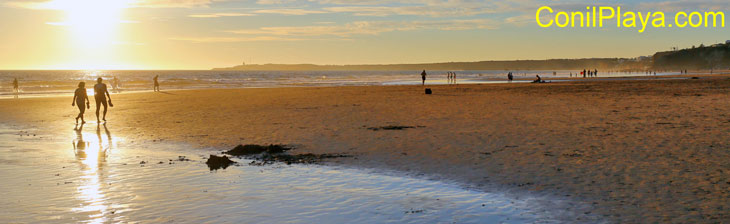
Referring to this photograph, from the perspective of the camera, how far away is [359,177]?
386 inches

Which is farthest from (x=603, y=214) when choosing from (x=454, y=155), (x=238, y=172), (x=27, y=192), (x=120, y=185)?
(x=27, y=192)

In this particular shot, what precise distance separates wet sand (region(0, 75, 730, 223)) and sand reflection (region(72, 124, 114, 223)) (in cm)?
98

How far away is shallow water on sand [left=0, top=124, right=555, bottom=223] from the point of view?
7.11m

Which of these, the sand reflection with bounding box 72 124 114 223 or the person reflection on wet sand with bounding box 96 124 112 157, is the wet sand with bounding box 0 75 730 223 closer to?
the person reflection on wet sand with bounding box 96 124 112 157

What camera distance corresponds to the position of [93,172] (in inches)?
404

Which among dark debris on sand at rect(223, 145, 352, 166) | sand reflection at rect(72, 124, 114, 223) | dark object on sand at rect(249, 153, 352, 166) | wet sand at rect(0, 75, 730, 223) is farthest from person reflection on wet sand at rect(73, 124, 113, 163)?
dark object on sand at rect(249, 153, 352, 166)

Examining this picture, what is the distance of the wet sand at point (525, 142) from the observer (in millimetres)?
8188

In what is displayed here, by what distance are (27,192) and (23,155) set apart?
14.6ft

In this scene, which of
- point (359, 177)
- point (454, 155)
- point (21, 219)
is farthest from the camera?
point (454, 155)

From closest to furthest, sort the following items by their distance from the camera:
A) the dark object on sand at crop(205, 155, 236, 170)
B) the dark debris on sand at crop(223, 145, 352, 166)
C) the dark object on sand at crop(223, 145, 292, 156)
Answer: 1. the dark object on sand at crop(205, 155, 236, 170)
2. the dark debris on sand at crop(223, 145, 352, 166)
3. the dark object on sand at crop(223, 145, 292, 156)

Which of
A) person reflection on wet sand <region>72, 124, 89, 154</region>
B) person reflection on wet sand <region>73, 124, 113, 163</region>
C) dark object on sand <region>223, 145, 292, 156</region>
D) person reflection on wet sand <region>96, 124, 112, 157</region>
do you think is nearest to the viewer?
person reflection on wet sand <region>73, 124, 113, 163</region>

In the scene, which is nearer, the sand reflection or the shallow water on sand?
the shallow water on sand

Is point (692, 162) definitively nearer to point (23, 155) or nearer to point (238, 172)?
point (238, 172)

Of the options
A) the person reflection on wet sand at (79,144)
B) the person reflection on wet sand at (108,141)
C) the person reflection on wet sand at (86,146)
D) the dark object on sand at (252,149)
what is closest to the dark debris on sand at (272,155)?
the dark object on sand at (252,149)
